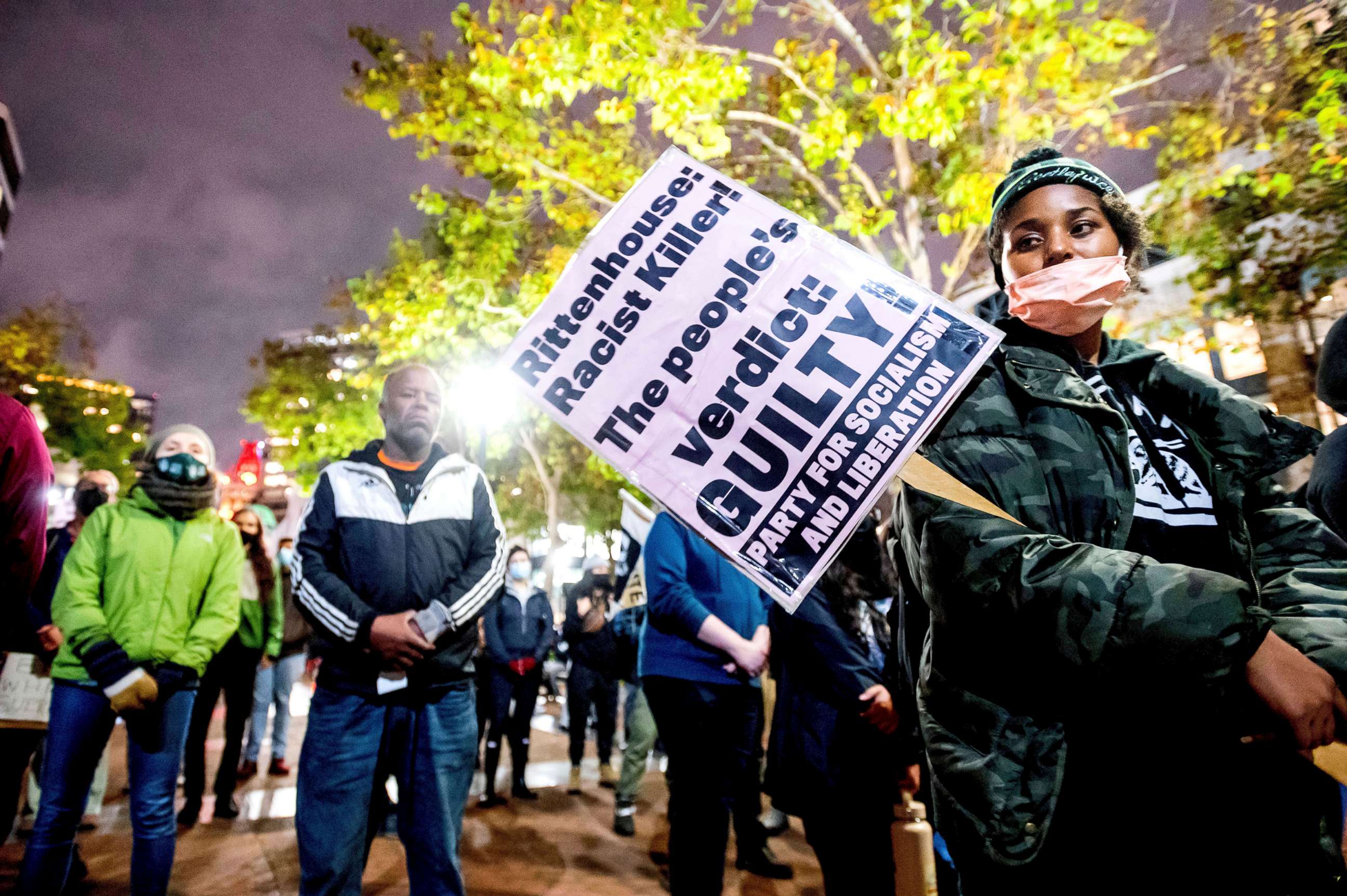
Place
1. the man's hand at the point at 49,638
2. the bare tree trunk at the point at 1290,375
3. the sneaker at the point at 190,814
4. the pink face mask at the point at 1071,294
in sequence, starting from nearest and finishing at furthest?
the pink face mask at the point at 1071,294 < the man's hand at the point at 49,638 < the sneaker at the point at 190,814 < the bare tree trunk at the point at 1290,375

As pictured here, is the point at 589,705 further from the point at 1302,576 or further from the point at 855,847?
the point at 1302,576

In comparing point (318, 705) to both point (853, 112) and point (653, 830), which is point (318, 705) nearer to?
point (653, 830)

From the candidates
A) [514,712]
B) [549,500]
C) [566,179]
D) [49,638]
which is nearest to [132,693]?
[49,638]

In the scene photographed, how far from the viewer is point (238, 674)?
5.60m

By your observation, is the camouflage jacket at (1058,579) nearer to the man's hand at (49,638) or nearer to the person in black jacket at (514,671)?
the man's hand at (49,638)

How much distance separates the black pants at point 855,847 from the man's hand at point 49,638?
4029 millimetres

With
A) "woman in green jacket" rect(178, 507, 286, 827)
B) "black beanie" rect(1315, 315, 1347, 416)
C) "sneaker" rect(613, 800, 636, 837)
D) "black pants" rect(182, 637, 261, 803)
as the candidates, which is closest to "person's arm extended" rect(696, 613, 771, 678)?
"black beanie" rect(1315, 315, 1347, 416)

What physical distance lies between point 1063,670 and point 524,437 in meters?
22.2

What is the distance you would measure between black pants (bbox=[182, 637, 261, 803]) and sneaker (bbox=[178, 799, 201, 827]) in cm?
2

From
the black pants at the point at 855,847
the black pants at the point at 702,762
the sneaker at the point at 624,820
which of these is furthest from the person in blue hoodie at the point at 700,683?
the sneaker at the point at 624,820

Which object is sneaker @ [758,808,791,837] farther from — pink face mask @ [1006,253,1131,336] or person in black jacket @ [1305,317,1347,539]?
pink face mask @ [1006,253,1131,336]

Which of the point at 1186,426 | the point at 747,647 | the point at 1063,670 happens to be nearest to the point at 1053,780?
the point at 1063,670

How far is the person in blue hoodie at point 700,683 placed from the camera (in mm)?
2908

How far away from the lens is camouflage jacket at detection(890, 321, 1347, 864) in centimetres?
114
